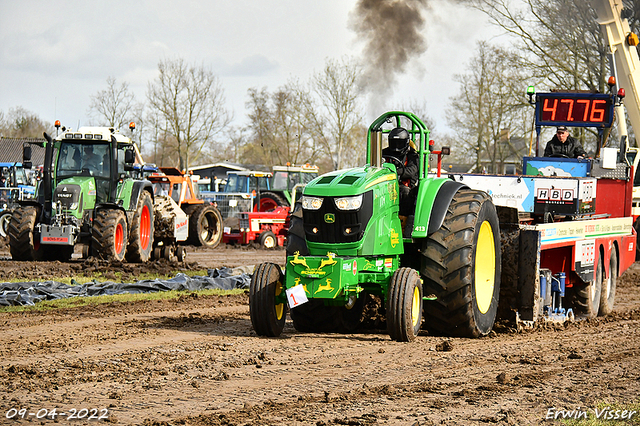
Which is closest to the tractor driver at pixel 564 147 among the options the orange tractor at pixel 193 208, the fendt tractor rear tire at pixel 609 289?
the fendt tractor rear tire at pixel 609 289

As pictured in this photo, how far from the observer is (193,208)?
23.2 m

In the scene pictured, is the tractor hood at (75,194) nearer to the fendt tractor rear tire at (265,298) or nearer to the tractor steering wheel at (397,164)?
the fendt tractor rear tire at (265,298)

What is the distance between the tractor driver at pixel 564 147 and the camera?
43.0ft

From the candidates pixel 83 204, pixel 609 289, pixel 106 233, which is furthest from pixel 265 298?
pixel 83 204

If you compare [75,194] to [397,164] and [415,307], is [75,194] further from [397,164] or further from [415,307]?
[415,307]

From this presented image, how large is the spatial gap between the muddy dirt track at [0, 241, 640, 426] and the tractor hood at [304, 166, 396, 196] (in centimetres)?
150

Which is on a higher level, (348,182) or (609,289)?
(348,182)

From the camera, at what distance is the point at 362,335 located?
8.52 metres

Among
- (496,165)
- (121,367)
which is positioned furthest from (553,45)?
(121,367)

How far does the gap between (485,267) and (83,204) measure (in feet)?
32.8

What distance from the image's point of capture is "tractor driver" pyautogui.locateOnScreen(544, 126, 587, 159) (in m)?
13.1

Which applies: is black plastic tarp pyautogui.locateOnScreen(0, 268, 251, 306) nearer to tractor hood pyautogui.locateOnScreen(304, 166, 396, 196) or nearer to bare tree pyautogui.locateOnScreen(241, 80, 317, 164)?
tractor hood pyautogui.locateOnScreen(304, 166, 396, 196)

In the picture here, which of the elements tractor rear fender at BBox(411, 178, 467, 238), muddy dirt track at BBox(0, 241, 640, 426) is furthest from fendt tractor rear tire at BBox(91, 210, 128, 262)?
tractor rear fender at BBox(411, 178, 467, 238)

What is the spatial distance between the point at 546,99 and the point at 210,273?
688cm
